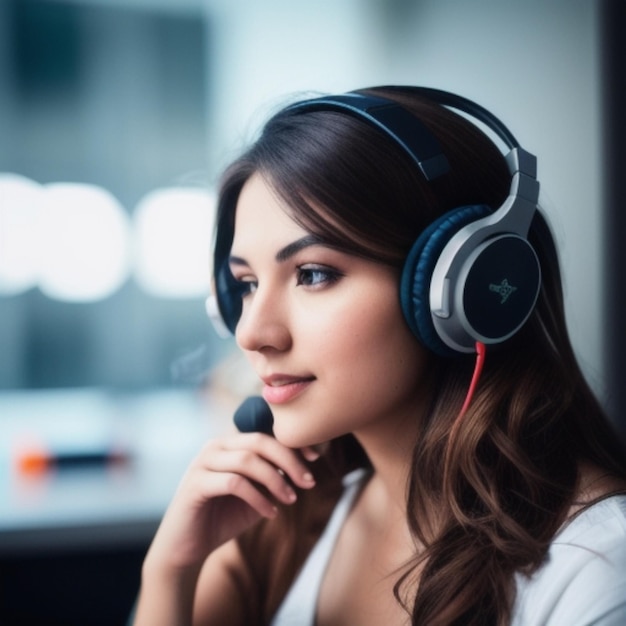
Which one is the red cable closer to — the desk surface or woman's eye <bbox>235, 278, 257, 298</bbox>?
woman's eye <bbox>235, 278, 257, 298</bbox>

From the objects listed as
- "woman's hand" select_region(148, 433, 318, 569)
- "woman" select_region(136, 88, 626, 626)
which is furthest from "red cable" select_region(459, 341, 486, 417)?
"woman's hand" select_region(148, 433, 318, 569)

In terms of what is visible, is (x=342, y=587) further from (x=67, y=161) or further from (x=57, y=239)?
(x=67, y=161)

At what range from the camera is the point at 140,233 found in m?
1.96

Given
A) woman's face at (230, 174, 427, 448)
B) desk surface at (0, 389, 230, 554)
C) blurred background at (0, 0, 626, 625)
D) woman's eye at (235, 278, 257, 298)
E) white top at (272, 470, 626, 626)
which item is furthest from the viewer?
blurred background at (0, 0, 626, 625)

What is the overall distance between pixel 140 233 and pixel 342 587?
3.96ft

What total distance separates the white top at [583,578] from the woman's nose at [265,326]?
0.37 metres

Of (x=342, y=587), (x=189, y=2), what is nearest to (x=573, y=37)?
(x=189, y=2)

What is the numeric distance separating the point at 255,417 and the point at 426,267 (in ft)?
1.22

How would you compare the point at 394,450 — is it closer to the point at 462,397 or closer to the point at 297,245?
the point at 462,397

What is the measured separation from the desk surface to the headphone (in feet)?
3.70

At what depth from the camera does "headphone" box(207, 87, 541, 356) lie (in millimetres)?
761

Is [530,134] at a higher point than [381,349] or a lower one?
higher

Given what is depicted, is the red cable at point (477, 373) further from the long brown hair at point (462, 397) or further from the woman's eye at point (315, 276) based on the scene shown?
the woman's eye at point (315, 276)

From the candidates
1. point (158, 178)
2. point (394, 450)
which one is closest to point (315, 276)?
point (394, 450)
